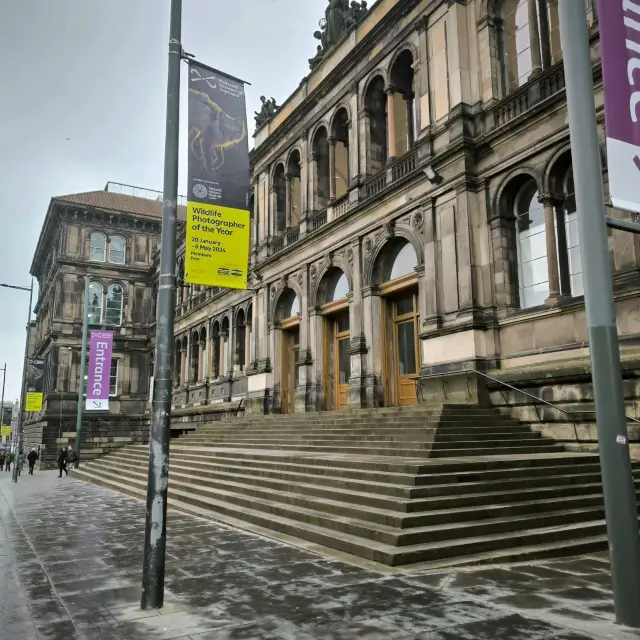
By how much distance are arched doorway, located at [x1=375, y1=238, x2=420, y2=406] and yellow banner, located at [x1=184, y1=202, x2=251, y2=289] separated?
39.6 ft

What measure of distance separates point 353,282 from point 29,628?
666 inches

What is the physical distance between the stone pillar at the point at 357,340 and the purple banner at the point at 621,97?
1463 cm

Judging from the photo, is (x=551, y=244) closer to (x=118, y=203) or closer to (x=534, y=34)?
(x=534, y=34)

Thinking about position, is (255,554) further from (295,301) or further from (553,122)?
(295,301)

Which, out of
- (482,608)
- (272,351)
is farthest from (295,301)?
(482,608)

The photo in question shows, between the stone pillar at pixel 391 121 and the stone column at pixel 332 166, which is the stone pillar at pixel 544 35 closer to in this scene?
the stone pillar at pixel 391 121

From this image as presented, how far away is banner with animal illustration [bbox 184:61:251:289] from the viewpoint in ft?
23.0

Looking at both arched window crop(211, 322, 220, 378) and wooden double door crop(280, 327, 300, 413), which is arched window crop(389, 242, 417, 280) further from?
arched window crop(211, 322, 220, 378)

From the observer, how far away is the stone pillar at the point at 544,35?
1573 cm

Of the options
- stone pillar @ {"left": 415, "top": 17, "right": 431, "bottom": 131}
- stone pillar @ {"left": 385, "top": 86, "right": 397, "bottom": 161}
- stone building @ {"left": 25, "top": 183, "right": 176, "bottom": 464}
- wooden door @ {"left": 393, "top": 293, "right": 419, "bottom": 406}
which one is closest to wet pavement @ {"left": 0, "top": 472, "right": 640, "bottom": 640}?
wooden door @ {"left": 393, "top": 293, "right": 419, "bottom": 406}

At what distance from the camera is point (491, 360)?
615 inches

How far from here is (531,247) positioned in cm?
1568

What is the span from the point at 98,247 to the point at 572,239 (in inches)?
1573

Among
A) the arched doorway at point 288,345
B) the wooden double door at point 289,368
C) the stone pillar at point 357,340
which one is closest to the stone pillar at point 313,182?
the arched doorway at point 288,345
